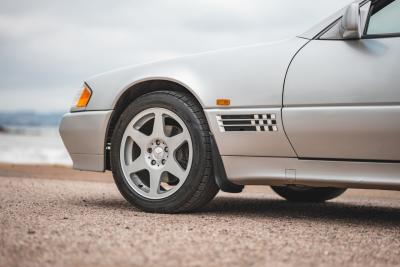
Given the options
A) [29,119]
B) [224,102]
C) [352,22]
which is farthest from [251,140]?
[29,119]

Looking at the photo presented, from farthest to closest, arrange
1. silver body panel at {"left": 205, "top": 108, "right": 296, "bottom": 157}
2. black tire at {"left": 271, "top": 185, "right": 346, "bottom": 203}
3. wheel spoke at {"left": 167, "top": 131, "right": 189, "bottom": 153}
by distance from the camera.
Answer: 1. black tire at {"left": 271, "top": 185, "right": 346, "bottom": 203}
2. wheel spoke at {"left": 167, "top": 131, "right": 189, "bottom": 153}
3. silver body panel at {"left": 205, "top": 108, "right": 296, "bottom": 157}

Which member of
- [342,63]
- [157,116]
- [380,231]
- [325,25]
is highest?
[325,25]

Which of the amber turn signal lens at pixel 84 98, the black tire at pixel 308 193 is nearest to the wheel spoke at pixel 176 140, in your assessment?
the amber turn signal lens at pixel 84 98

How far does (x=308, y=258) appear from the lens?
8.09ft

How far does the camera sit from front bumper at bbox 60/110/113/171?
4.08m

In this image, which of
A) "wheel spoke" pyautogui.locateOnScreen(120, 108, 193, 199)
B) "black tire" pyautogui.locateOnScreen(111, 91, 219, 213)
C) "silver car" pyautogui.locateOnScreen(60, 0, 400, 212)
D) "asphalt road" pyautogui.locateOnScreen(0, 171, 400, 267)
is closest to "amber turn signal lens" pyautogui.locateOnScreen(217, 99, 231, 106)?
"silver car" pyautogui.locateOnScreen(60, 0, 400, 212)

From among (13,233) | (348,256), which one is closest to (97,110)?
(13,233)

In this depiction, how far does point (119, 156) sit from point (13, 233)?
124 centimetres

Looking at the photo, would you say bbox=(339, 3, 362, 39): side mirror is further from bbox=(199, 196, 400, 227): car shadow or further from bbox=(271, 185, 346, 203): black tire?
bbox=(271, 185, 346, 203): black tire

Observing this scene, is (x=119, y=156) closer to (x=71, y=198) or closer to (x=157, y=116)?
(x=157, y=116)

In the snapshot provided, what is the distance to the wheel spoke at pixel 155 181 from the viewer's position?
381 cm

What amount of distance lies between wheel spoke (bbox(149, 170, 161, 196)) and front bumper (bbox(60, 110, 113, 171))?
0.47 m

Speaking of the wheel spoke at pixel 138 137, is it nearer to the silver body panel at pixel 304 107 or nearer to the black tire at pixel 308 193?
the silver body panel at pixel 304 107

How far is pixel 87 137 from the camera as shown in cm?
413
